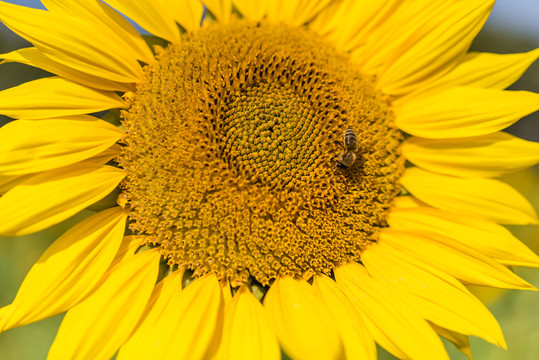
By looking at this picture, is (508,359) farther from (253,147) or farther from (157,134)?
(157,134)

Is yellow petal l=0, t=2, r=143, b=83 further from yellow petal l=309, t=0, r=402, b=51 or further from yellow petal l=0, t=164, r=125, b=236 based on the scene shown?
yellow petal l=309, t=0, r=402, b=51

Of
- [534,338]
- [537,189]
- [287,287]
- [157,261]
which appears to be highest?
[537,189]

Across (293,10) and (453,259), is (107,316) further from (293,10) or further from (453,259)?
(293,10)

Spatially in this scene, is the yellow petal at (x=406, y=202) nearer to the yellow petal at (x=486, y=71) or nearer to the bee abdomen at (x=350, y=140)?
the bee abdomen at (x=350, y=140)

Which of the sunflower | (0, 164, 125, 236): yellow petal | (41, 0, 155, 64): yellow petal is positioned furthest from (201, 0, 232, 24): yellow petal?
(0, 164, 125, 236): yellow petal

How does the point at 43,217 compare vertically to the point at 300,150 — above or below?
below

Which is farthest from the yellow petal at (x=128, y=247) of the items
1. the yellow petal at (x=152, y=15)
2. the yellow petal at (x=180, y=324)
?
the yellow petal at (x=152, y=15)

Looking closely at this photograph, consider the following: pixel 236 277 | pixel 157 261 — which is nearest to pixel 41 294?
pixel 157 261
